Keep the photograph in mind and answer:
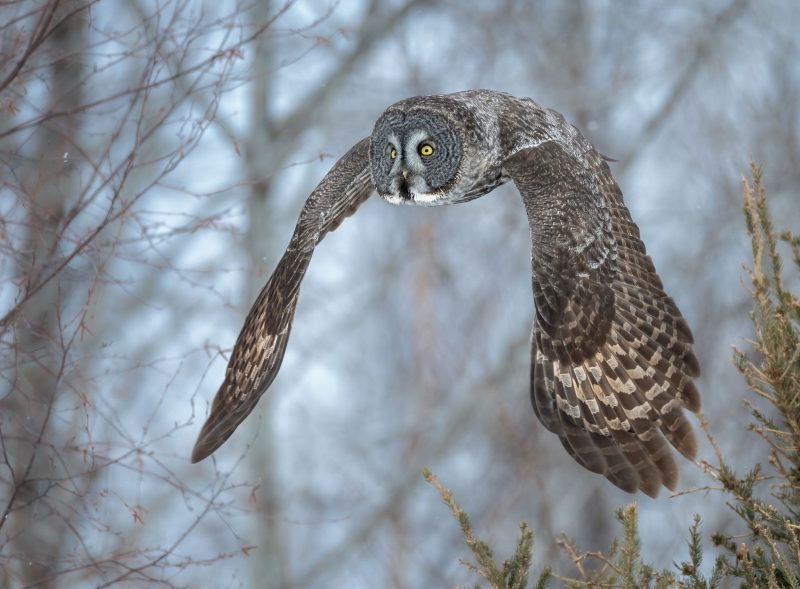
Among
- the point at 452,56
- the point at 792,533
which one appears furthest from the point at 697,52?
the point at 792,533

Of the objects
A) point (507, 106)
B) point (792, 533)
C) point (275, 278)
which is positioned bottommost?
point (792, 533)

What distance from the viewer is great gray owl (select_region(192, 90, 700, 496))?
3.49m

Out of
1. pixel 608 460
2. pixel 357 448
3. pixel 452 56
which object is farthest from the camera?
pixel 357 448

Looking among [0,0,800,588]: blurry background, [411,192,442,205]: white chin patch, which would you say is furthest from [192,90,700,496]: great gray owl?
[0,0,800,588]: blurry background

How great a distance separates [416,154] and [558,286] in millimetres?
758

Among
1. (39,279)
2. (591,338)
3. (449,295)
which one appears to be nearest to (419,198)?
(591,338)

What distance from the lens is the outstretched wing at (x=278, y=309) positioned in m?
3.62

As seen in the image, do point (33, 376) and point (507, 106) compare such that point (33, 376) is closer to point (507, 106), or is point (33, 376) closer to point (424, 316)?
point (507, 106)

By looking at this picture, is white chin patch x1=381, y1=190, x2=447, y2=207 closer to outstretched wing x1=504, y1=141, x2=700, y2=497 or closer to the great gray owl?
the great gray owl

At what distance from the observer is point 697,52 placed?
10.2 m

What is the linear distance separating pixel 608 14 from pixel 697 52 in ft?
3.58

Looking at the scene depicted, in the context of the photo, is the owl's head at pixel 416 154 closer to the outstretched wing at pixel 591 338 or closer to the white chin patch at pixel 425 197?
the white chin patch at pixel 425 197

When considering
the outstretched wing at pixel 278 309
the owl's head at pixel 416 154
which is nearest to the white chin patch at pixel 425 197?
the owl's head at pixel 416 154

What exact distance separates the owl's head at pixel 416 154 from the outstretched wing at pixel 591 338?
0.83 feet
